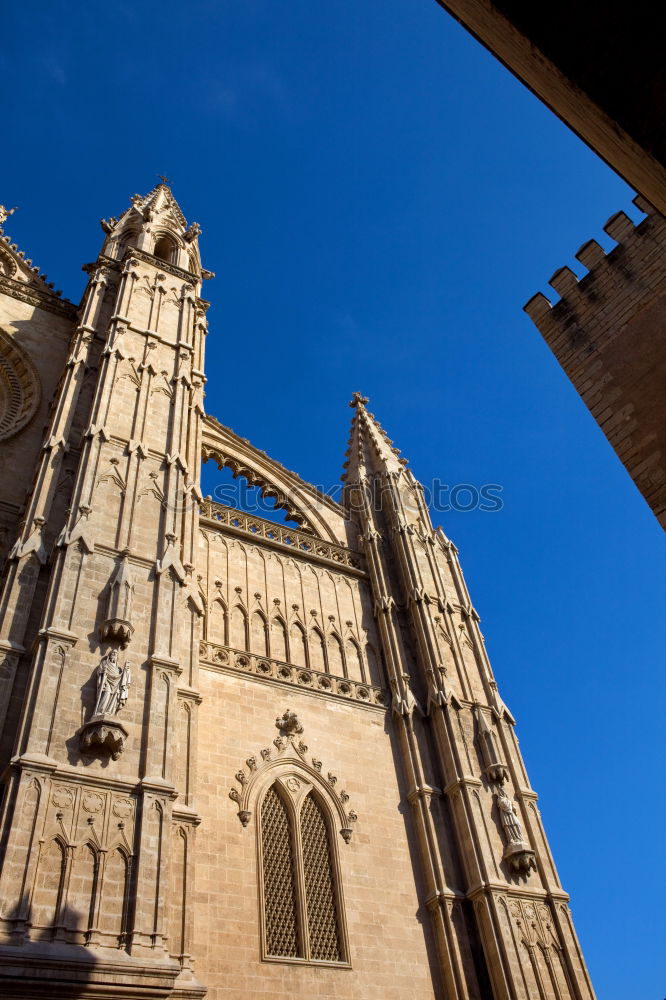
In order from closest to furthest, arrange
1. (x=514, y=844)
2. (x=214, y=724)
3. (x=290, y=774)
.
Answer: (x=214, y=724) → (x=290, y=774) → (x=514, y=844)

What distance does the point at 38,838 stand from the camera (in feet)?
28.2

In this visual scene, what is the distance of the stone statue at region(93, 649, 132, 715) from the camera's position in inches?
395

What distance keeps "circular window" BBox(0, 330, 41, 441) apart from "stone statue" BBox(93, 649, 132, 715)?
22.2 feet

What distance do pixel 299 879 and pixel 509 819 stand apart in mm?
3979

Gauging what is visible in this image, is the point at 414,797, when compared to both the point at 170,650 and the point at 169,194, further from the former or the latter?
the point at 169,194

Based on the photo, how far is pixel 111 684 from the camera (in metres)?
10.3

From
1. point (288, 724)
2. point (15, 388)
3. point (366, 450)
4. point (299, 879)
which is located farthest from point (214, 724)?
point (366, 450)

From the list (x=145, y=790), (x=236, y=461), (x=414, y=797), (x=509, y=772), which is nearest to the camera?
(x=145, y=790)

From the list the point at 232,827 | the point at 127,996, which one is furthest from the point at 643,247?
the point at 127,996

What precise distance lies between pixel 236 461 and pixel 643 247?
1148 centimetres

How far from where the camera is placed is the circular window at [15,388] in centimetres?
1602

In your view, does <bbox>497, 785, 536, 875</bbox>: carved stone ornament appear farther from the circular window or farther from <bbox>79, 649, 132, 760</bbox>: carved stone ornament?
the circular window

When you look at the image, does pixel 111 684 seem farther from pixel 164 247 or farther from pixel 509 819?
pixel 164 247

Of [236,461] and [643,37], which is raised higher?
[236,461]
